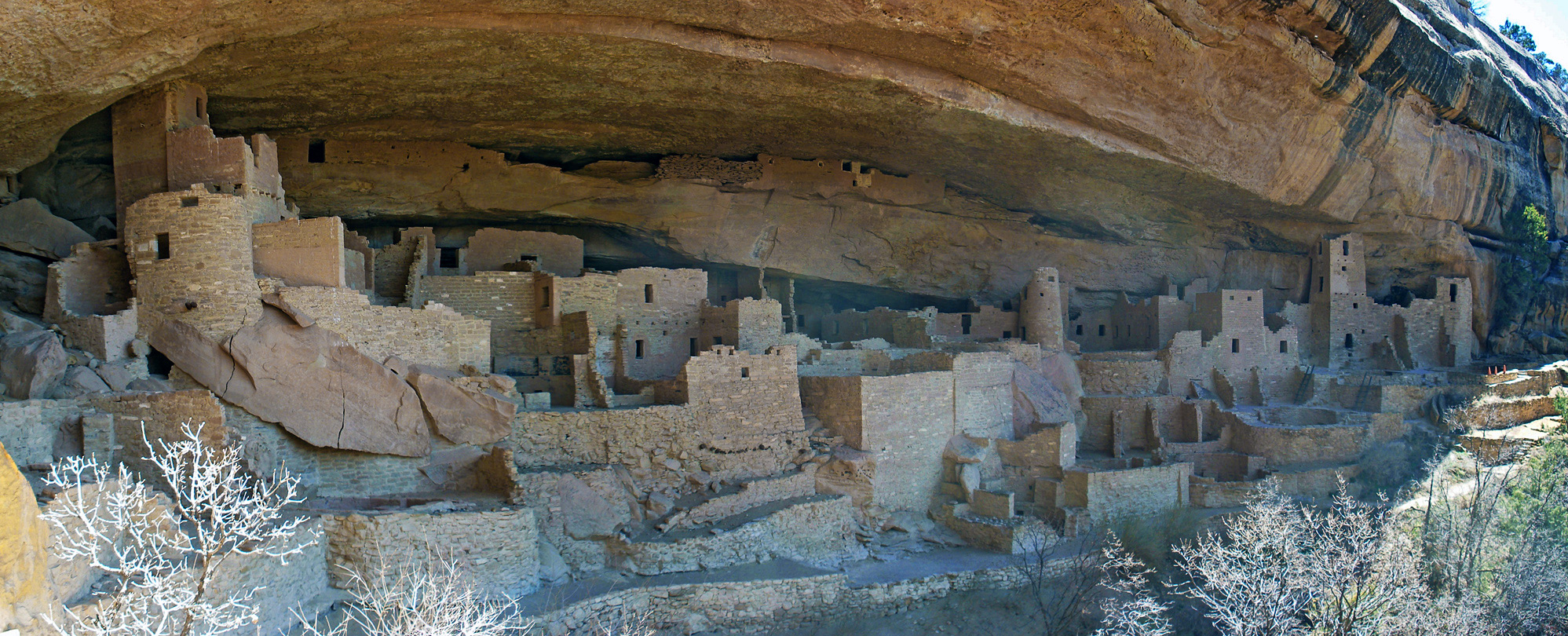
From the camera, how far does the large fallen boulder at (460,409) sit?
569 inches

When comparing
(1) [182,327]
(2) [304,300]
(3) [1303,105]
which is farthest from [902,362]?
(1) [182,327]

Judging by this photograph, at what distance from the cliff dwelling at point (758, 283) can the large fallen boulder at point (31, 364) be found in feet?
0.16

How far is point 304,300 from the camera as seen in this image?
13961 mm

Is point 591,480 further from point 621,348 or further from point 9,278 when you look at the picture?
point 9,278

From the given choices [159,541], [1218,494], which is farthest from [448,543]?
[1218,494]

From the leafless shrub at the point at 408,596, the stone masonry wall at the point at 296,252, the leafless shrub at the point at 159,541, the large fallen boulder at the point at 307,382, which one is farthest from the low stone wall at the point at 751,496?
the stone masonry wall at the point at 296,252

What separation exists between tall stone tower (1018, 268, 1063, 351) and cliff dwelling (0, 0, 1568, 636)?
0.38ft

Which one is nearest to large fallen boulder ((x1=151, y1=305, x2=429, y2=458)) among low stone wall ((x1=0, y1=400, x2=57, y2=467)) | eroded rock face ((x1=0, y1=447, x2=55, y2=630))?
low stone wall ((x1=0, y1=400, x2=57, y2=467))

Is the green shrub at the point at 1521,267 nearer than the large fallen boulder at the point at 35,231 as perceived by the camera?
No

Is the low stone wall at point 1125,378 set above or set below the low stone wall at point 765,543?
above

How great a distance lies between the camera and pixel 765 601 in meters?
14.3

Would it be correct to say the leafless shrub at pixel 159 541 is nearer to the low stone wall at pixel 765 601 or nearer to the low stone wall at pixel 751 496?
the low stone wall at pixel 765 601

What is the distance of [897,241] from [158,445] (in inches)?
691

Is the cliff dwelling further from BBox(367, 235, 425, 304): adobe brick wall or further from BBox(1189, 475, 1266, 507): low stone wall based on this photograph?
BBox(367, 235, 425, 304): adobe brick wall
